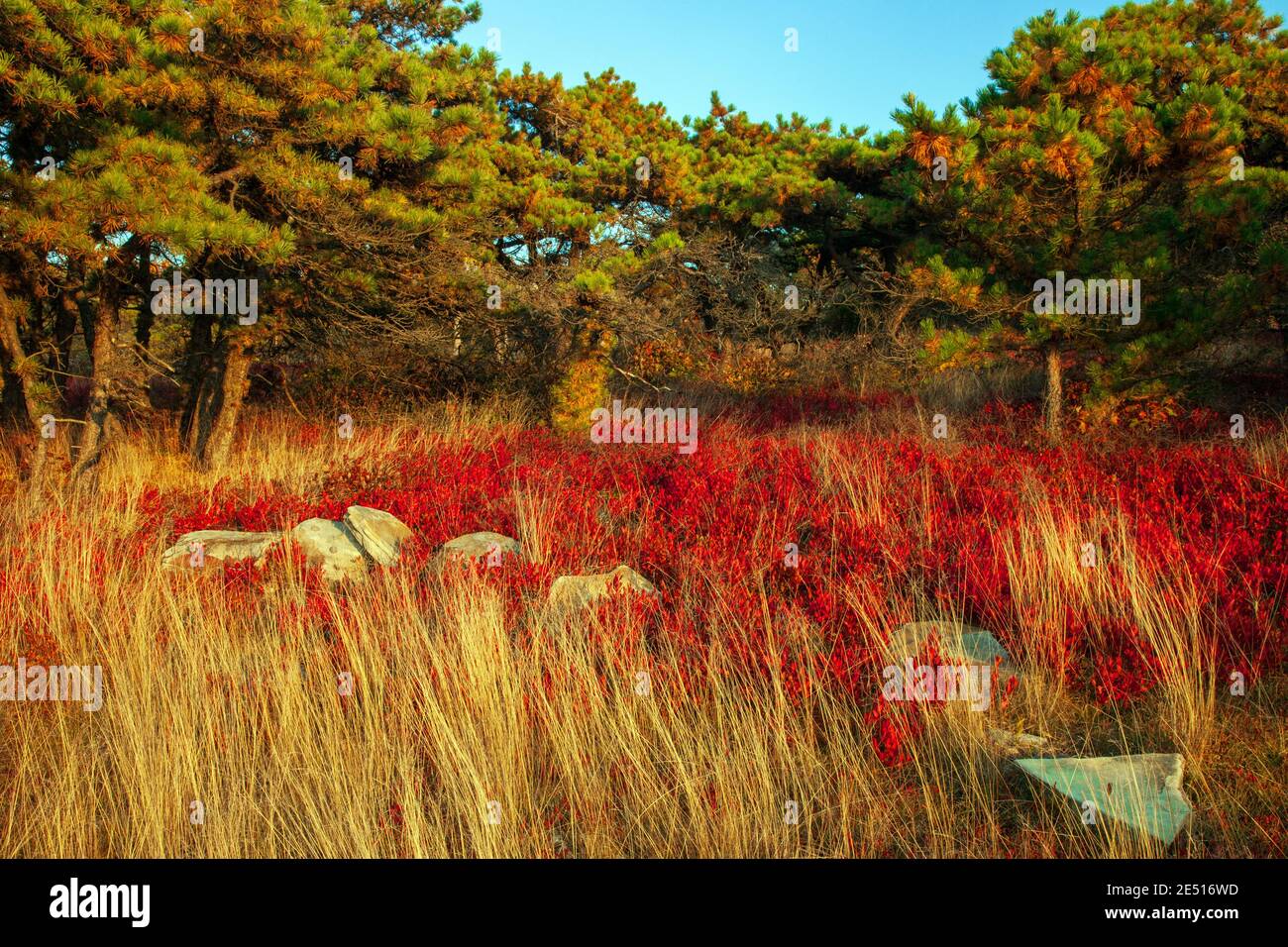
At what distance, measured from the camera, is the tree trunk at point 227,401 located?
860cm

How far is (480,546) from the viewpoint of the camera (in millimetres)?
5488

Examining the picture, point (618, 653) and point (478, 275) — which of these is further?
point (478, 275)

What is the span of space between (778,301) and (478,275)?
7.54 meters

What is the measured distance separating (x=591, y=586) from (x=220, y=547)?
8.80 feet

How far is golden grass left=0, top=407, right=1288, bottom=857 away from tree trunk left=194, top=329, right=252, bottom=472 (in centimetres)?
443

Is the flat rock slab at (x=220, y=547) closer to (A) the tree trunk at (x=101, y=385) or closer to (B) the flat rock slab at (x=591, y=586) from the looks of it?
(B) the flat rock slab at (x=591, y=586)

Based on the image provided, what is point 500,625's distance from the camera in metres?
3.80

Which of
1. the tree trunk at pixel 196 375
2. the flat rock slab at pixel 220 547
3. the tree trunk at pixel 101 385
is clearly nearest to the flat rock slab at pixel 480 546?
the flat rock slab at pixel 220 547

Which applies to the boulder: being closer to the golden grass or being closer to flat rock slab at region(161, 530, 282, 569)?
flat rock slab at region(161, 530, 282, 569)

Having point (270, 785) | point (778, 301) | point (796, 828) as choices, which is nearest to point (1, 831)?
point (270, 785)

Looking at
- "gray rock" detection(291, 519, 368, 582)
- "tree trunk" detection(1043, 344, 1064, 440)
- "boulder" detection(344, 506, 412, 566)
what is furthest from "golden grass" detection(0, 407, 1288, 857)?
"tree trunk" detection(1043, 344, 1064, 440)

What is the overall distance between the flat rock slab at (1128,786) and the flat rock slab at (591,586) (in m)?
2.21
